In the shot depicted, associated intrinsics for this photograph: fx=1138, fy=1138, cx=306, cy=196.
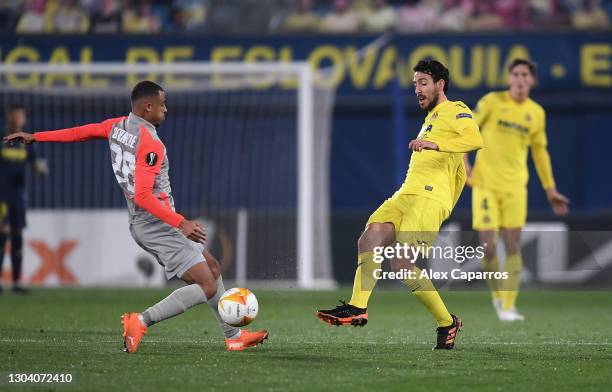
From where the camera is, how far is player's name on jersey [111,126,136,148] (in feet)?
23.3

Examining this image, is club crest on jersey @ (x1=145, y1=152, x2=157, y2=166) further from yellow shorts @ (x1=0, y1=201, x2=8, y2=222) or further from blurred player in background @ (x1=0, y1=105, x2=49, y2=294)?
yellow shorts @ (x1=0, y1=201, x2=8, y2=222)

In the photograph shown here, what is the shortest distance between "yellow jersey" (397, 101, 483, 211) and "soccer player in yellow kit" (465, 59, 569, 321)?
304 cm

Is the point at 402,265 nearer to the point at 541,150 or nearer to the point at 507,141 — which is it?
the point at 507,141

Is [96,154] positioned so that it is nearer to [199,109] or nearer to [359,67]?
[199,109]

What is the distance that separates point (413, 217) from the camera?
7.37 meters

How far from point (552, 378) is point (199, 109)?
1058cm

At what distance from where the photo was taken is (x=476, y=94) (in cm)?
1678

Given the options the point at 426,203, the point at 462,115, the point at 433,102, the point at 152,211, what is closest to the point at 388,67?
the point at 433,102

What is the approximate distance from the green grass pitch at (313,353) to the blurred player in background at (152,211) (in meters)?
0.23

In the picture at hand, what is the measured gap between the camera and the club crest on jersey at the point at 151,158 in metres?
6.97

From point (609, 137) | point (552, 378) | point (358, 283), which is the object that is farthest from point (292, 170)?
point (552, 378)

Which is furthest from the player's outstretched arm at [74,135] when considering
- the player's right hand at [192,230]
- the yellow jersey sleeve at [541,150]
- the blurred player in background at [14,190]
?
the blurred player in background at [14,190]

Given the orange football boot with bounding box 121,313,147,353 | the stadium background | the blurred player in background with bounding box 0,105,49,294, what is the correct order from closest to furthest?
the orange football boot with bounding box 121,313,147,353 → the blurred player in background with bounding box 0,105,49,294 → the stadium background

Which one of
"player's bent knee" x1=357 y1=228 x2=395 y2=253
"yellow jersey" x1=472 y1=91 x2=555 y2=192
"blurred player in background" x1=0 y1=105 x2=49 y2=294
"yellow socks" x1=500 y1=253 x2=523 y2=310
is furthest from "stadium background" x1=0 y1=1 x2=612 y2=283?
"player's bent knee" x1=357 y1=228 x2=395 y2=253
